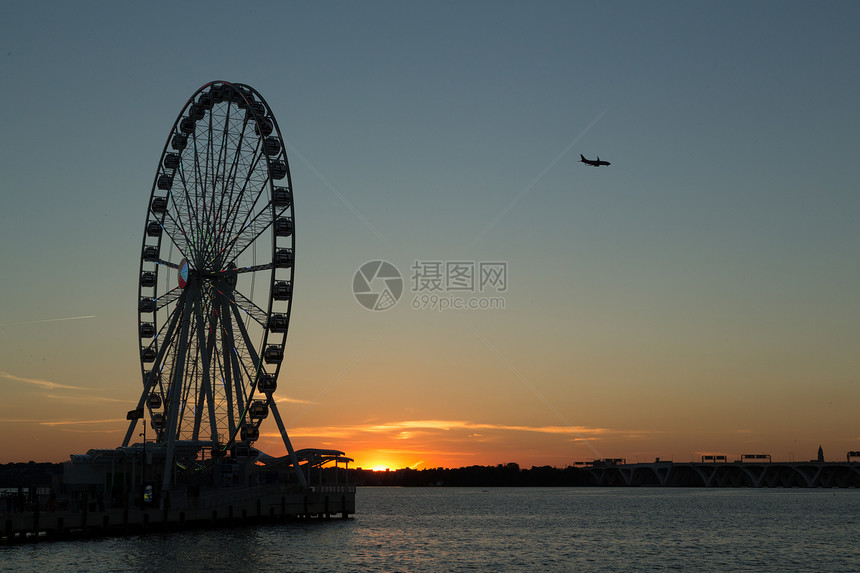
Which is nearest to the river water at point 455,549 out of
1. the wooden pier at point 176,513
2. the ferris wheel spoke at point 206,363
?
the wooden pier at point 176,513

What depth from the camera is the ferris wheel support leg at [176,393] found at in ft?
242

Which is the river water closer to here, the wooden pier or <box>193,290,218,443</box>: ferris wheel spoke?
the wooden pier

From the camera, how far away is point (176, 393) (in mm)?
76000

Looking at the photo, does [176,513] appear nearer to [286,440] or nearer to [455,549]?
[286,440]

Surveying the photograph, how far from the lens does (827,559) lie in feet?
236

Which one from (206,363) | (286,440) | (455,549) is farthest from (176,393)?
(455,549)

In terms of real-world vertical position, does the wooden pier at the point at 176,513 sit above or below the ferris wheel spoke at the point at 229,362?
below

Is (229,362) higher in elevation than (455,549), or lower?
higher

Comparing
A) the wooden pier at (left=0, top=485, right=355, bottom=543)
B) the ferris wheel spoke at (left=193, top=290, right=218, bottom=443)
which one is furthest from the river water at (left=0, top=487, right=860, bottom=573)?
the ferris wheel spoke at (left=193, top=290, right=218, bottom=443)

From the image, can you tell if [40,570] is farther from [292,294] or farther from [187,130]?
[187,130]

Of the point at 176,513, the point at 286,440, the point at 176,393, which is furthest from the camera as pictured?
the point at 286,440

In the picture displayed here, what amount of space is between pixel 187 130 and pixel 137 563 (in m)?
40.0

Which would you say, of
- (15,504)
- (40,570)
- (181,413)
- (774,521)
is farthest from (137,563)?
(774,521)

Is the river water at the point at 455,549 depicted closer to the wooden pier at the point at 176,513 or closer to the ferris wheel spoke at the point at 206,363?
the wooden pier at the point at 176,513
